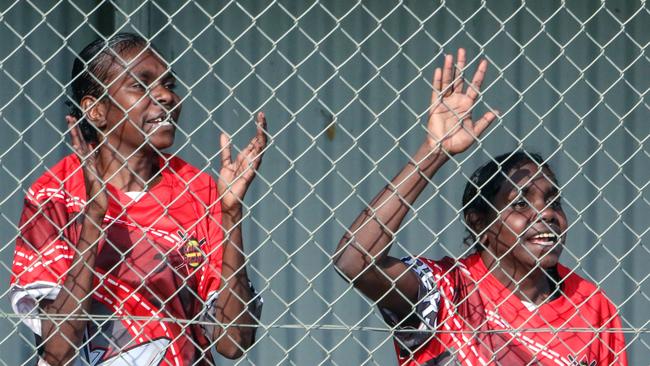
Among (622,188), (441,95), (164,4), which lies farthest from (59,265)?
(622,188)

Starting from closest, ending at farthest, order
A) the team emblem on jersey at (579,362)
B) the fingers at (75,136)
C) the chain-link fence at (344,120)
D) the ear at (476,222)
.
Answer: the fingers at (75,136), the team emblem on jersey at (579,362), the ear at (476,222), the chain-link fence at (344,120)

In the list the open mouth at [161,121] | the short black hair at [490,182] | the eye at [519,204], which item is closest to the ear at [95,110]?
the open mouth at [161,121]

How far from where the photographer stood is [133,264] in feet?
9.93

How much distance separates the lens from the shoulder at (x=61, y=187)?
2.97 metres

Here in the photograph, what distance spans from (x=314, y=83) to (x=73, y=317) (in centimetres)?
206

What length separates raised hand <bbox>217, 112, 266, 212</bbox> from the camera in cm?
296

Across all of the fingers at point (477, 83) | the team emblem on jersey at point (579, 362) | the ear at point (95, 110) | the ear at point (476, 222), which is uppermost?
the ear at point (95, 110)

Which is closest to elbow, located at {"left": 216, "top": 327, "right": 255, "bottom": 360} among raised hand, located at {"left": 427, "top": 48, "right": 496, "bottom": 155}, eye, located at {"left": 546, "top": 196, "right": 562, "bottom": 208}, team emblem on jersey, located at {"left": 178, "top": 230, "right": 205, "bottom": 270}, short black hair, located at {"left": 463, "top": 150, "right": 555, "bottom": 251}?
team emblem on jersey, located at {"left": 178, "top": 230, "right": 205, "bottom": 270}

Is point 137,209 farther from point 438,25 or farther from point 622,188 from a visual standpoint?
point 622,188

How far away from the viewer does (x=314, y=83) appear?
4711mm

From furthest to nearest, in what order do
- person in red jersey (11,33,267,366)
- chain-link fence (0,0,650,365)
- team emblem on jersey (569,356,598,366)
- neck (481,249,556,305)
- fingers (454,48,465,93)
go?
chain-link fence (0,0,650,365) → neck (481,249,556,305) → team emblem on jersey (569,356,598,366) → fingers (454,48,465,93) → person in red jersey (11,33,267,366)

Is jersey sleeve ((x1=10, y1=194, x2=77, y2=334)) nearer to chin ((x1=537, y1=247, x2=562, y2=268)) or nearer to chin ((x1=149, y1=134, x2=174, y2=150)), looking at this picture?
chin ((x1=149, y1=134, x2=174, y2=150))

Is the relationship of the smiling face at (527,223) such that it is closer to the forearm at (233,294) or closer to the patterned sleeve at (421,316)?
the patterned sleeve at (421,316)

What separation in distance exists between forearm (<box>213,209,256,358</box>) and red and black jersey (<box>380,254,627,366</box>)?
1.28 feet
